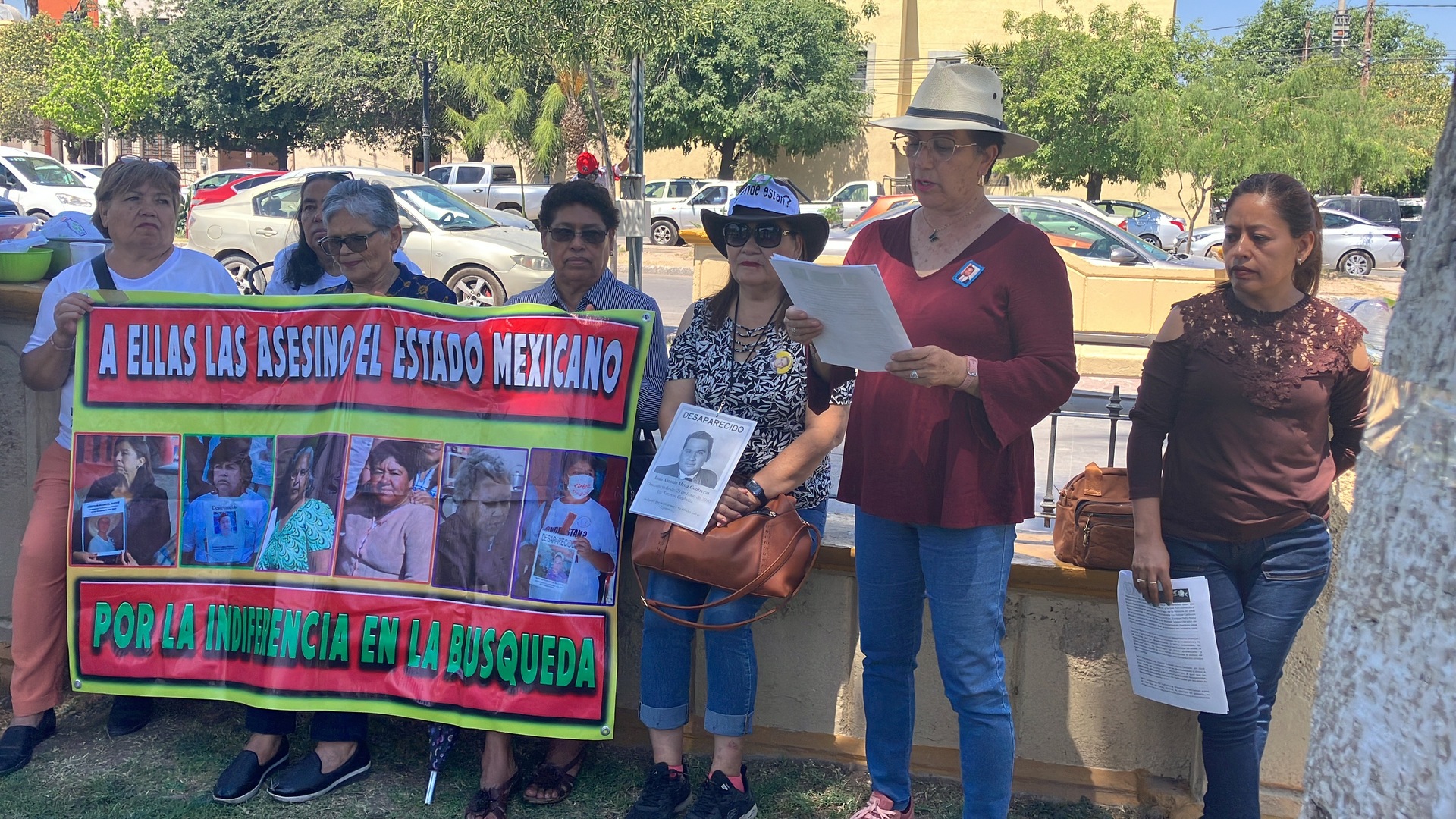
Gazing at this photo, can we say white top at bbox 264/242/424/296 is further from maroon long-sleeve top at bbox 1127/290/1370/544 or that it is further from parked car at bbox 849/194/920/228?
parked car at bbox 849/194/920/228

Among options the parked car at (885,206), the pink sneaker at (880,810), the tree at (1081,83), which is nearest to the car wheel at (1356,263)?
the tree at (1081,83)

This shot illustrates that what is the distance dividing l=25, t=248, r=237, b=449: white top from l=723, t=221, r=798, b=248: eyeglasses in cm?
175

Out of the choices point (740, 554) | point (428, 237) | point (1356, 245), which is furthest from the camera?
point (1356, 245)

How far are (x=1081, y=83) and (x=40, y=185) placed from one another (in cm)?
2866

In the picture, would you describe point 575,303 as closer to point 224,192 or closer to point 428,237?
point 428,237

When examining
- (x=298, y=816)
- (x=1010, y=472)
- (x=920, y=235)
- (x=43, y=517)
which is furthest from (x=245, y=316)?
(x=1010, y=472)

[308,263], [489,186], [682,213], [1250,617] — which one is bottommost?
[1250,617]

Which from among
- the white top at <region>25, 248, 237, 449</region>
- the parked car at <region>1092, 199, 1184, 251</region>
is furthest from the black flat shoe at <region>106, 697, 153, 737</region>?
the parked car at <region>1092, 199, 1184, 251</region>

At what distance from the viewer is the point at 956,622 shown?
291 cm

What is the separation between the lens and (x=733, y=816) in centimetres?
332

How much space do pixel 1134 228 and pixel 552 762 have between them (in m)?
26.1

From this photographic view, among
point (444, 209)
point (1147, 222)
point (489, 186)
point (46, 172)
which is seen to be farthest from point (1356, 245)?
point (46, 172)

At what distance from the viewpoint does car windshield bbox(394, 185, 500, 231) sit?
14594 mm

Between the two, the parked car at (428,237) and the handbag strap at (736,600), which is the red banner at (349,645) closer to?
the handbag strap at (736,600)
